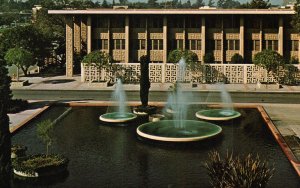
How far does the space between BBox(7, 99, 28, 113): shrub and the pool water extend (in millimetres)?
4044

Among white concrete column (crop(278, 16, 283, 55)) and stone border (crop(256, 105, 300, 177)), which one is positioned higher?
white concrete column (crop(278, 16, 283, 55))

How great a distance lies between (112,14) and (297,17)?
2626cm

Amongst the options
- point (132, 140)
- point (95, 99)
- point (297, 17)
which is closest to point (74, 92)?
point (95, 99)

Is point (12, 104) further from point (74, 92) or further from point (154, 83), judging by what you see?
point (154, 83)

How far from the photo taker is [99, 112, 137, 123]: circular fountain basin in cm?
4012

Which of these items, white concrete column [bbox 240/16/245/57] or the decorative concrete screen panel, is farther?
white concrete column [bbox 240/16/245/57]

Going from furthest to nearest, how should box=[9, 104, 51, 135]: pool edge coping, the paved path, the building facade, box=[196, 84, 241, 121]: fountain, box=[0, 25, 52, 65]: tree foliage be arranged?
box=[0, 25, 52, 65]: tree foliage < the building facade < the paved path < box=[196, 84, 241, 121]: fountain < box=[9, 104, 51, 135]: pool edge coping

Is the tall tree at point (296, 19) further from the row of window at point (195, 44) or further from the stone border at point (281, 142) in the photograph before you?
the stone border at point (281, 142)

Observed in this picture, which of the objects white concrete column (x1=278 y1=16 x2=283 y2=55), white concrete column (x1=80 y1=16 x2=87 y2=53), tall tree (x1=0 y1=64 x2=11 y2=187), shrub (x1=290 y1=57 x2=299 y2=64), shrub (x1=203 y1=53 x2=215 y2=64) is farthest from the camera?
white concrete column (x1=80 y1=16 x2=87 y2=53)

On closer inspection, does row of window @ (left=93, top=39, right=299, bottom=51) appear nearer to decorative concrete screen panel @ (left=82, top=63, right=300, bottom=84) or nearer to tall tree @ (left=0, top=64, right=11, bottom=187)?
decorative concrete screen panel @ (left=82, top=63, right=300, bottom=84)

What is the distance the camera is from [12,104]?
45.7 metres

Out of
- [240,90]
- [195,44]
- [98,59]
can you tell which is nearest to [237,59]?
Answer: [195,44]

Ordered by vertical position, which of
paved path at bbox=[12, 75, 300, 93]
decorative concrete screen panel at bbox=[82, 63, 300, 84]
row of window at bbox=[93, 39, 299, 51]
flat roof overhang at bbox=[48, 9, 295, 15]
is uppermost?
flat roof overhang at bbox=[48, 9, 295, 15]

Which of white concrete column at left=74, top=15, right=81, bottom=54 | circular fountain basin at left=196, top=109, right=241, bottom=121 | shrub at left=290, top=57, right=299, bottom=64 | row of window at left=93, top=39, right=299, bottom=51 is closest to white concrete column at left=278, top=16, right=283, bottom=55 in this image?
row of window at left=93, top=39, right=299, bottom=51
